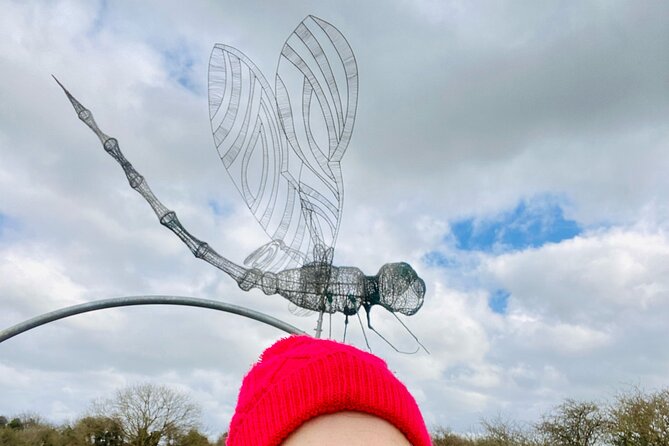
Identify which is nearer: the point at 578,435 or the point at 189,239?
the point at 189,239

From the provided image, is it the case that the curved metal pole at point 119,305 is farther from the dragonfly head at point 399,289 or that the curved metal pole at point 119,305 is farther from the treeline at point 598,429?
the treeline at point 598,429

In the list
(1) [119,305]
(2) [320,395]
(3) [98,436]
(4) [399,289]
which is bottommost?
(2) [320,395]

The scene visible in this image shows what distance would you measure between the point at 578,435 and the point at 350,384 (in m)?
33.4

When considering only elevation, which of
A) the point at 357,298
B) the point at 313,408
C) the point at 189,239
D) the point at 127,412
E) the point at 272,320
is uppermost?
the point at 127,412

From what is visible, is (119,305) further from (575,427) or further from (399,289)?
(575,427)

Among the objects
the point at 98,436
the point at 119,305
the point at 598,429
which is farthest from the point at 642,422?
the point at 98,436

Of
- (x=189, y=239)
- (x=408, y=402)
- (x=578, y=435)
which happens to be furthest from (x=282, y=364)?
(x=578, y=435)

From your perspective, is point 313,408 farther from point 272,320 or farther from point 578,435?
point 578,435

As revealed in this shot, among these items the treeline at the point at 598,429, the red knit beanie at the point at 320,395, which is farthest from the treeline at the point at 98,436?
the red knit beanie at the point at 320,395

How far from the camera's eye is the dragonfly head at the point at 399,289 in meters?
11.5

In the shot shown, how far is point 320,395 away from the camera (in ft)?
4.88

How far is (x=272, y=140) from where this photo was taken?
1102 cm

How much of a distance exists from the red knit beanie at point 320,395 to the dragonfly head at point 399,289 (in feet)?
32.3

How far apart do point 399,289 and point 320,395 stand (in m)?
10.2
